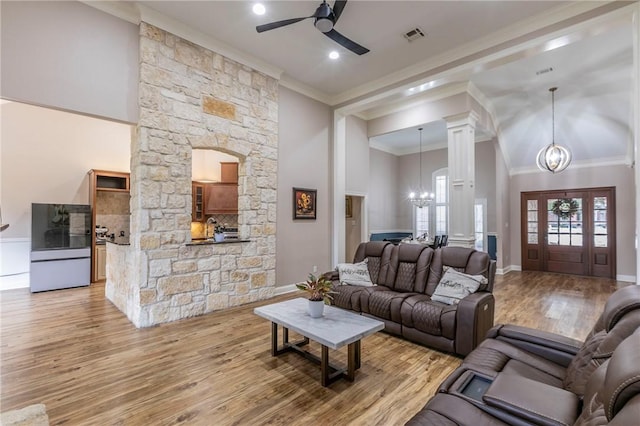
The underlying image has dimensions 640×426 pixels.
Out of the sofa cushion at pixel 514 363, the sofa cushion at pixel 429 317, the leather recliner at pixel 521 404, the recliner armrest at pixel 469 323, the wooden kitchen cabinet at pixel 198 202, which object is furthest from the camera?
the wooden kitchen cabinet at pixel 198 202

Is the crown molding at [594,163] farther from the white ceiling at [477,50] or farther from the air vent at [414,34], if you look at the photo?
the air vent at [414,34]

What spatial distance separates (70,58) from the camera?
11.4ft

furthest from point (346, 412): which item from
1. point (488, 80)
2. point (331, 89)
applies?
point (488, 80)

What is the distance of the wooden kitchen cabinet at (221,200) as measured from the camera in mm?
7859

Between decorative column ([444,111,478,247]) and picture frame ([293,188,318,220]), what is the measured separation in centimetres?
280

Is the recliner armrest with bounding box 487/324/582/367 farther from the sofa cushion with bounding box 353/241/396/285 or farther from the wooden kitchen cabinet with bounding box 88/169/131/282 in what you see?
the wooden kitchen cabinet with bounding box 88/169/131/282

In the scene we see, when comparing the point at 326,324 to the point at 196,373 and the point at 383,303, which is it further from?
the point at 196,373

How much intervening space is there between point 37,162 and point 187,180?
4744mm

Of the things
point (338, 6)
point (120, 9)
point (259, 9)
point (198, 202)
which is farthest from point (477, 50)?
point (198, 202)

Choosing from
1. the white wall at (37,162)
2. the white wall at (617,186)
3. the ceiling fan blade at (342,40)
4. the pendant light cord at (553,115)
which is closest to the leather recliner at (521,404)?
the ceiling fan blade at (342,40)

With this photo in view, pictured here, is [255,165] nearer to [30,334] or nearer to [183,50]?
[183,50]

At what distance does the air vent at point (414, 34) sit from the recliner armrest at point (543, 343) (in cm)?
385

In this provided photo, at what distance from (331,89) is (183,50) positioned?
2.85 m

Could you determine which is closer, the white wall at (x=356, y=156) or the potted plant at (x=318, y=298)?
the potted plant at (x=318, y=298)
